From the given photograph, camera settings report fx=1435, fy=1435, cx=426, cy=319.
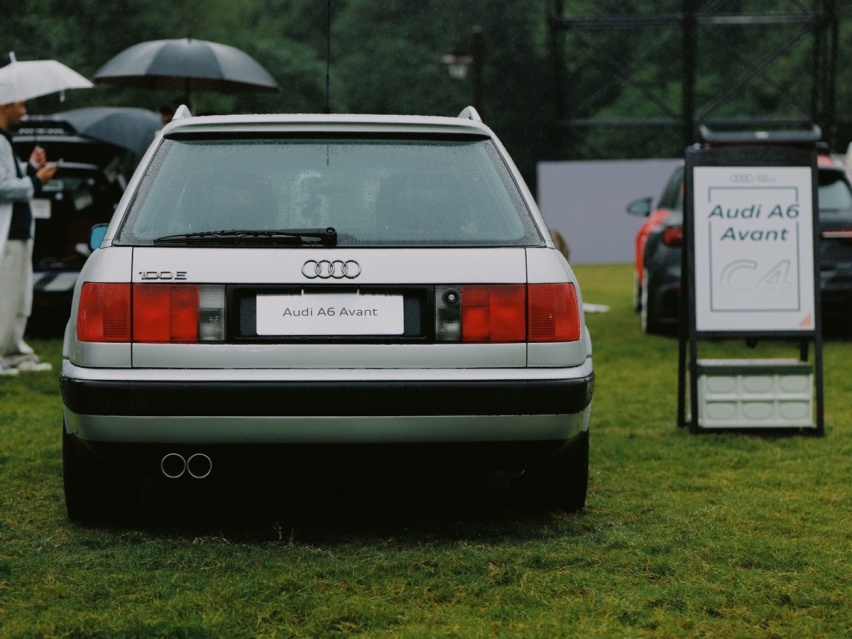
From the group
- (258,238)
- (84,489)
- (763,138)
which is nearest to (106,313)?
(258,238)

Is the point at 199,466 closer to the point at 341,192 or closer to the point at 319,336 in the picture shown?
the point at 319,336

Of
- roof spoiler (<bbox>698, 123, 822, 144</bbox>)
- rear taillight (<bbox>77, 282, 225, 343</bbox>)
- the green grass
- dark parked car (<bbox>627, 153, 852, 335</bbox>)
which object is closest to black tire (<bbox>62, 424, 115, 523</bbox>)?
the green grass

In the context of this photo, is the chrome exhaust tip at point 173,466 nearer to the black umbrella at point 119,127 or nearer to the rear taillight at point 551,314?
the rear taillight at point 551,314

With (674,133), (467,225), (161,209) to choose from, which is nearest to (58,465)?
(161,209)

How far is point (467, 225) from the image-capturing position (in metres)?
4.68

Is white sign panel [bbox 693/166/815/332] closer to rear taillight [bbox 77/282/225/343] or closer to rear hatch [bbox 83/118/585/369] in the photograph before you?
rear hatch [bbox 83/118/585/369]

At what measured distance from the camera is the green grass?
12.7 feet

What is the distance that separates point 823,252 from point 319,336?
9.06 meters

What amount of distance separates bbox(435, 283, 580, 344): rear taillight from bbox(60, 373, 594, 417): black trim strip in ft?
0.51

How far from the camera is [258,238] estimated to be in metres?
4.55

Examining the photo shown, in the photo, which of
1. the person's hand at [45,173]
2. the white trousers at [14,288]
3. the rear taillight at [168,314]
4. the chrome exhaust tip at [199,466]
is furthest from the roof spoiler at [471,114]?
the white trousers at [14,288]

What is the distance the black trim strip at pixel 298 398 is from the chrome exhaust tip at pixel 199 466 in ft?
0.59

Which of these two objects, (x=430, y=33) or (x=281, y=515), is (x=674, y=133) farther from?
(x=281, y=515)

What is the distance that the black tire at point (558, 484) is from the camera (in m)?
5.16
